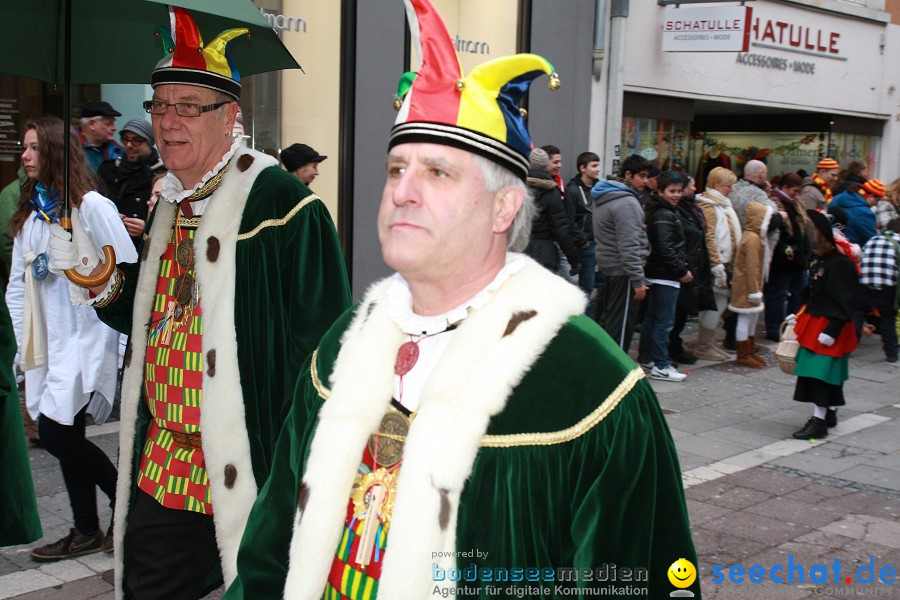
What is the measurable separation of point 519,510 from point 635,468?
9.7 inches

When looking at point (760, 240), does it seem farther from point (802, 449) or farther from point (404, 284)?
point (404, 284)

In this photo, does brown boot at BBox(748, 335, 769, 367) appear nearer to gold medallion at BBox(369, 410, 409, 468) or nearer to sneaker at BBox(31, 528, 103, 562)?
sneaker at BBox(31, 528, 103, 562)

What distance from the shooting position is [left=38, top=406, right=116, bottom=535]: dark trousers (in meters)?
4.63

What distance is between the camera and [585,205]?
1028cm

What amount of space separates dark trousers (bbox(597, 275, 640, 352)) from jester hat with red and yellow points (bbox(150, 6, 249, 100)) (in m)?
6.20

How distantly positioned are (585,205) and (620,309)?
5.21ft

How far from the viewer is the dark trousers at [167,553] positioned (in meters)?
3.16

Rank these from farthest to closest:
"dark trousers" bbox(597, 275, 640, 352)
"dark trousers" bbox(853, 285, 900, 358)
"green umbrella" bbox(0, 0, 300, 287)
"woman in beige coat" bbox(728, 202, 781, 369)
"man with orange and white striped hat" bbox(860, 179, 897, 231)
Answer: "man with orange and white striped hat" bbox(860, 179, 897, 231)
"woman in beige coat" bbox(728, 202, 781, 369)
"dark trousers" bbox(853, 285, 900, 358)
"dark trousers" bbox(597, 275, 640, 352)
"green umbrella" bbox(0, 0, 300, 287)

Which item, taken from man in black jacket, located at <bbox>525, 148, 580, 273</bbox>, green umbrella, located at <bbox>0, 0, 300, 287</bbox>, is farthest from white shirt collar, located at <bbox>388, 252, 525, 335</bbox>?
man in black jacket, located at <bbox>525, 148, 580, 273</bbox>

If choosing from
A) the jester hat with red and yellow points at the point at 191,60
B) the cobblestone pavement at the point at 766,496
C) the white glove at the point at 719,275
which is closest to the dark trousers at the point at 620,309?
the cobblestone pavement at the point at 766,496

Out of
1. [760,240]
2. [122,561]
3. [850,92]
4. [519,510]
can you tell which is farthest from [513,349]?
[850,92]

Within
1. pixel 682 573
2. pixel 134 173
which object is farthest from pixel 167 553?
pixel 134 173

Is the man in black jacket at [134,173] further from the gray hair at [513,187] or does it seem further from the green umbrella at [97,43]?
the gray hair at [513,187]

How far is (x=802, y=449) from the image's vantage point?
286 inches
